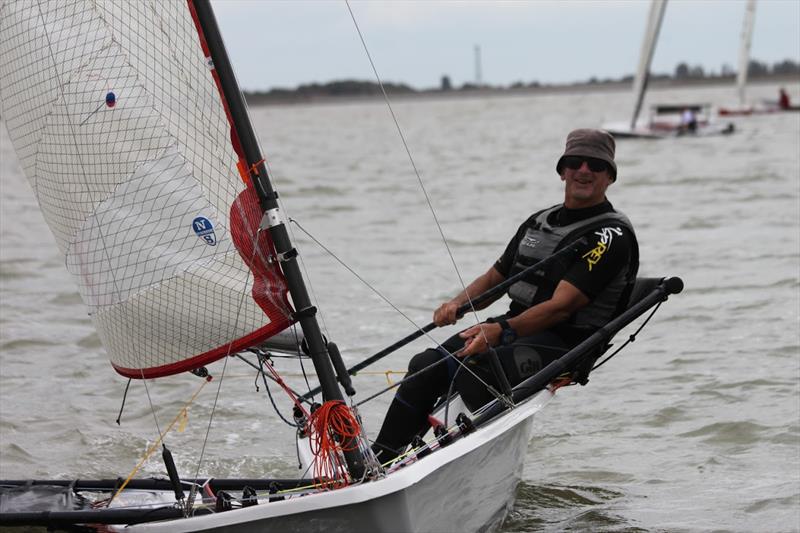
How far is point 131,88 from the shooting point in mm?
3885

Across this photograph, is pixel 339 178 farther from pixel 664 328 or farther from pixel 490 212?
pixel 664 328

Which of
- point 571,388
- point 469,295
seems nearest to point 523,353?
point 469,295

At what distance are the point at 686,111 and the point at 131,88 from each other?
31326mm

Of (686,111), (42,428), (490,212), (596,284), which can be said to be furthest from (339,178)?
(596,284)

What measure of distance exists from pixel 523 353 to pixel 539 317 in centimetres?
19

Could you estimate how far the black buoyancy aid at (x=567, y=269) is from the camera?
14.5ft

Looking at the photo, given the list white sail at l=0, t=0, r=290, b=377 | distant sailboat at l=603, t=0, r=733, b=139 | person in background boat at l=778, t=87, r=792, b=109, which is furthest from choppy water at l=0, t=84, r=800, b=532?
person in background boat at l=778, t=87, r=792, b=109

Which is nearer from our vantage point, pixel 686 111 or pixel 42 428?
pixel 42 428

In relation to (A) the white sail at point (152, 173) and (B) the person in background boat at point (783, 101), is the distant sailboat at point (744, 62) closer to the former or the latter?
(B) the person in background boat at point (783, 101)

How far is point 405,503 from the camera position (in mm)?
3418

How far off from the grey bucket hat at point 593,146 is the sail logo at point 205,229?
A: 4.48 ft

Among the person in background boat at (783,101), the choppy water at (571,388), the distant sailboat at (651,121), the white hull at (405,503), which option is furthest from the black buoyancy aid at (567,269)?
the person in background boat at (783,101)

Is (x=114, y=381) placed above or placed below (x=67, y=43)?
below

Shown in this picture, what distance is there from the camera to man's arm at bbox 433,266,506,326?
4.70 m
